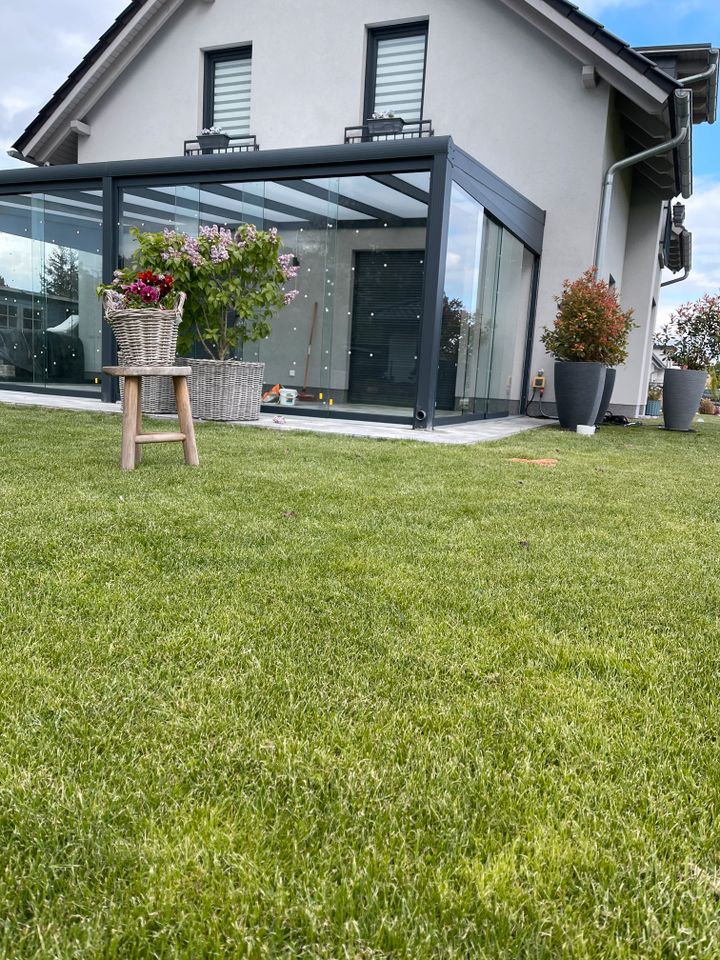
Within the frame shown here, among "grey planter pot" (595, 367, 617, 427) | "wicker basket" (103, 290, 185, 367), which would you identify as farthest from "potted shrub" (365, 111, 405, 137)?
"wicker basket" (103, 290, 185, 367)

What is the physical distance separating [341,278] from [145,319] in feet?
12.5

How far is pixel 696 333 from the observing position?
978 centimetres

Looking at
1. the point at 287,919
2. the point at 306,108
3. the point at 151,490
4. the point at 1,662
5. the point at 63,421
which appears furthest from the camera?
the point at 306,108

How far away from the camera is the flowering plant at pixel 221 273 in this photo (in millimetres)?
6117

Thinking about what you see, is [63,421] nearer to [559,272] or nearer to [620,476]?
[620,476]

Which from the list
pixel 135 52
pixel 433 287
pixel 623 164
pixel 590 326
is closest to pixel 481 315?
pixel 590 326

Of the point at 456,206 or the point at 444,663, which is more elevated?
the point at 456,206

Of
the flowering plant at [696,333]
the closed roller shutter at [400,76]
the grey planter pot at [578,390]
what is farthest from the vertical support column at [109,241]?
the flowering plant at [696,333]

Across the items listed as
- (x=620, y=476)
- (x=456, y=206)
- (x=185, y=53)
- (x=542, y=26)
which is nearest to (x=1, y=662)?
(x=620, y=476)

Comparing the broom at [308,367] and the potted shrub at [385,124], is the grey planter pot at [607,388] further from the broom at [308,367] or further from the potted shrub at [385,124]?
the potted shrub at [385,124]

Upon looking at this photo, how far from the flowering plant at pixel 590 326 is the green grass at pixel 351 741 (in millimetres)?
5656

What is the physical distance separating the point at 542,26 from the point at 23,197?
266 inches

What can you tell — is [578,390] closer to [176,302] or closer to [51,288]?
[176,302]

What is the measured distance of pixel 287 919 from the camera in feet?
2.72
